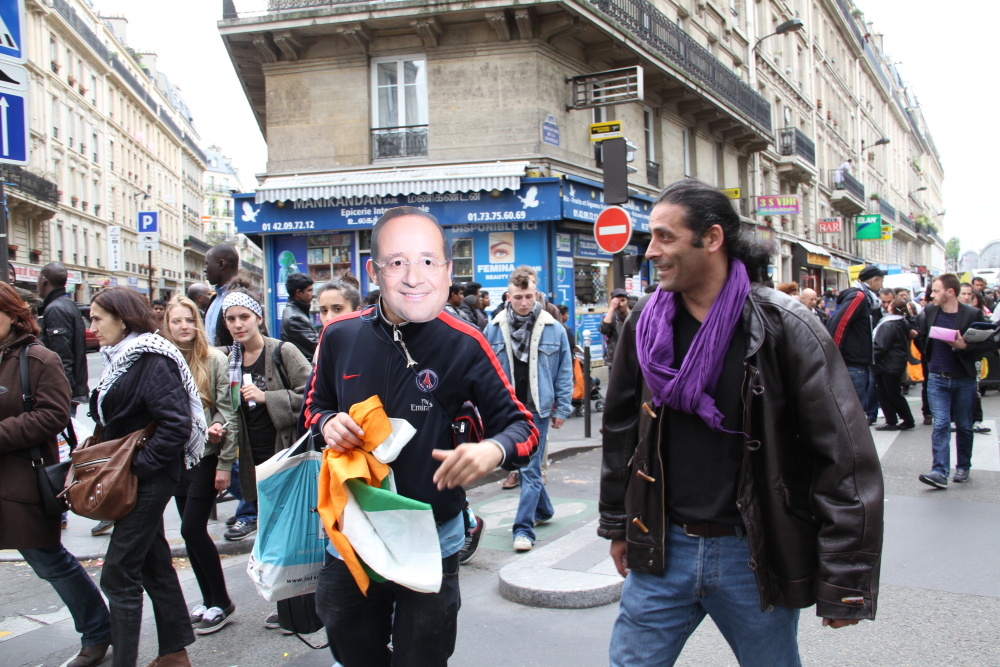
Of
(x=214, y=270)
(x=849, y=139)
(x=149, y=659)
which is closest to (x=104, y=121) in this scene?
(x=849, y=139)

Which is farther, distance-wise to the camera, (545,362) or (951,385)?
(951,385)

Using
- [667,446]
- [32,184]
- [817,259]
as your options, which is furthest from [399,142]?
[32,184]

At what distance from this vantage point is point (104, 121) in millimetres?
47250

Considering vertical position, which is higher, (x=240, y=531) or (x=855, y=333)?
(x=855, y=333)

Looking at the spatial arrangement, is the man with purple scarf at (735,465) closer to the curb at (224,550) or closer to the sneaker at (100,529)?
the curb at (224,550)

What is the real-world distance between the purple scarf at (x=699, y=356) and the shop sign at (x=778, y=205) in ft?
71.2

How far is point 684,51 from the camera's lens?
63.9 feet

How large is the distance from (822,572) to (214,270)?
6.10m

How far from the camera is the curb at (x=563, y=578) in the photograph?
4242mm

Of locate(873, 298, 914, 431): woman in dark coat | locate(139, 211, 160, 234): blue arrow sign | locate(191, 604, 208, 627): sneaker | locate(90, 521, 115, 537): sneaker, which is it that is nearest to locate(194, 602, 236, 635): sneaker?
locate(191, 604, 208, 627): sneaker

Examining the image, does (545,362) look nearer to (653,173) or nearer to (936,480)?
(936,480)

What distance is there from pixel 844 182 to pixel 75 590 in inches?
1554

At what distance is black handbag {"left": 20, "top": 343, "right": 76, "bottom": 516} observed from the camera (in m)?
3.50

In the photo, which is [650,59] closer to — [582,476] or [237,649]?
[582,476]
